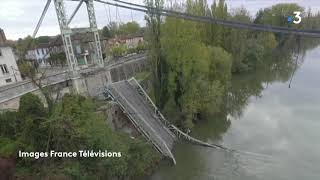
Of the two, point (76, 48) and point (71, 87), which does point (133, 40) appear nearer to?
point (76, 48)

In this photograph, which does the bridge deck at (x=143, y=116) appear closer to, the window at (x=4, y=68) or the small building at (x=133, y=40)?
the window at (x=4, y=68)

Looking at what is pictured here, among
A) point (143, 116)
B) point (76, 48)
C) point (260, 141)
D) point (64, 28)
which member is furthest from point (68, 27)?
point (76, 48)

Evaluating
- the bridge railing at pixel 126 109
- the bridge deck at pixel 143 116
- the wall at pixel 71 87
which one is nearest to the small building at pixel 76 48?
the wall at pixel 71 87

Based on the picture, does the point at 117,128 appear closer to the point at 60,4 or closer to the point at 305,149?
the point at 60,4

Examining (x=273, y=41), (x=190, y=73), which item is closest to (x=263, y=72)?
(x=273, y=41)

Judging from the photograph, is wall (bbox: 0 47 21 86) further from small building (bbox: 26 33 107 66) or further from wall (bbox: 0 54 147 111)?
small building (bbox: 26 33 107 66)

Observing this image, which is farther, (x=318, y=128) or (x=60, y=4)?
(x=318, y=128)

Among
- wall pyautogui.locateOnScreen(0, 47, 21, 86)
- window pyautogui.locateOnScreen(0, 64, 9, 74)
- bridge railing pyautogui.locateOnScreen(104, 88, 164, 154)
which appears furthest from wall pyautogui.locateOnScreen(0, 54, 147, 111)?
window pyautogui.locateOnScreen(0, 64, 9, 74)
